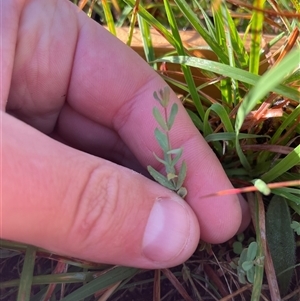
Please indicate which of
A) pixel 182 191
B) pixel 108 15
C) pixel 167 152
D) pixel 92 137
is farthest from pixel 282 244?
pixel 108 15

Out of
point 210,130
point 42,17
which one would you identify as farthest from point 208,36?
point 42,17

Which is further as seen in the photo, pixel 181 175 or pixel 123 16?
pixel 123 16

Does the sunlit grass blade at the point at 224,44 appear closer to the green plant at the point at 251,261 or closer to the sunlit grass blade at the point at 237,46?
the sunlit grass blade at the point at 237,46

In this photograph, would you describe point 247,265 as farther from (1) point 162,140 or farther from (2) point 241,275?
(1) point 162,140

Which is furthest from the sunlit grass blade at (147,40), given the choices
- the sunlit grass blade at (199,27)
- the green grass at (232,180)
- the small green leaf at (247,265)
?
the small green leaf at (247,265)

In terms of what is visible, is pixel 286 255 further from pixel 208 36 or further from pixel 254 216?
pixel 208 36

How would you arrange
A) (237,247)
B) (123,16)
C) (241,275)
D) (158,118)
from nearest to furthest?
(158,118) < (241,275) < (237,247) < (123,16)
